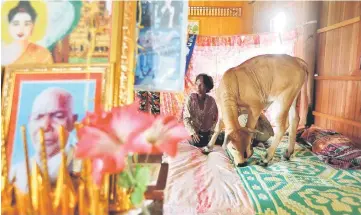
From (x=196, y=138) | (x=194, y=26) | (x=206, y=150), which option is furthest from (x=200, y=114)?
(x=194, y=26)

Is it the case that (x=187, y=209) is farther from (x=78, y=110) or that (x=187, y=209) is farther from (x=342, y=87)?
(x=342, y=87)

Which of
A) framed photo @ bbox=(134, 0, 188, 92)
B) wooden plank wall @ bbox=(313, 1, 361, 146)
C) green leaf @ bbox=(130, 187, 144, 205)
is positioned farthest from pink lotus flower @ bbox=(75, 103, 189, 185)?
wooden plank wall @ bbox=(313, 1, 361, 146)

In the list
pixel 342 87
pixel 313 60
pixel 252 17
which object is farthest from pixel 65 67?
pixel 252 17

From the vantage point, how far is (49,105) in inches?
32.8

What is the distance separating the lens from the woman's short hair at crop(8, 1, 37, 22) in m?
0.86

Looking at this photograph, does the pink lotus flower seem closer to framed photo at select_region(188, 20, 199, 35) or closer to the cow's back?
the cow's back

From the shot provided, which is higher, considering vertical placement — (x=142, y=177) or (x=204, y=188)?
(x=142, y=177)

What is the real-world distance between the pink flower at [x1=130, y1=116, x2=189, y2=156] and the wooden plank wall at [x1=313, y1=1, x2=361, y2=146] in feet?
9.35

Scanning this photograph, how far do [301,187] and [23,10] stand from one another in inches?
80.5

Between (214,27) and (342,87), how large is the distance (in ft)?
9.43

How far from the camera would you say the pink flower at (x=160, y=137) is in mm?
652

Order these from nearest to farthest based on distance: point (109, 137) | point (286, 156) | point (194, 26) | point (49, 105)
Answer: point (109, 137) < point (49, 105) < point (286, 156) < point (194, 26)

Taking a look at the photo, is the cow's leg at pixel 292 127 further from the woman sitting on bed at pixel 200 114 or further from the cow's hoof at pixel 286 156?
the woman sitting on bed at pixel 200 114

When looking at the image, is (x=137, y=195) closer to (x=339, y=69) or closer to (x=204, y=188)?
(x=204, y=188)
